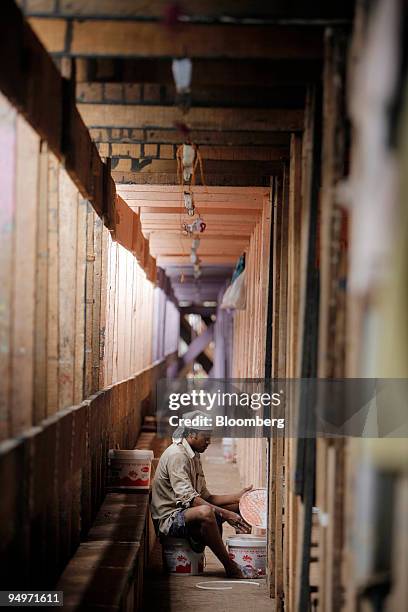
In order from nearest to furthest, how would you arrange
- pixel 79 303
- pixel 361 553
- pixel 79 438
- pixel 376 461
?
pixel 376 461, pixel 361 553, pixel 79 438, pixel 79 303

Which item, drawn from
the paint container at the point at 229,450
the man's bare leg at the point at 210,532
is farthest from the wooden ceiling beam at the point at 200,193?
the paint container at the point at 229,450

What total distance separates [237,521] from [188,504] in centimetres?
72

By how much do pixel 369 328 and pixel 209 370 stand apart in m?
30.4

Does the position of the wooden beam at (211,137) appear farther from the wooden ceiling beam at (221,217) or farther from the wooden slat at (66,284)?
the wooden ceiling beam at (221,217)

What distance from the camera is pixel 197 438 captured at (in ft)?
29.7

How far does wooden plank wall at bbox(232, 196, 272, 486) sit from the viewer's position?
9.56 metres

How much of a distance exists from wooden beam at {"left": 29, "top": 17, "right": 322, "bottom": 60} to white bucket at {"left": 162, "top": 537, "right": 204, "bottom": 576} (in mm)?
5513

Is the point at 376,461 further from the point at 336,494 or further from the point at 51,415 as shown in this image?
the point at 51,415

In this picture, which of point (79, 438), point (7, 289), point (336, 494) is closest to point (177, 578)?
point (79, 438)

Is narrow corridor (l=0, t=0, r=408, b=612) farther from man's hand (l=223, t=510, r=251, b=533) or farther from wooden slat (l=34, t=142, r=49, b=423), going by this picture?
man's hand (l=223, t=510, r=251, b=533)

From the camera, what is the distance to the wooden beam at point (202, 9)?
4.58 metres

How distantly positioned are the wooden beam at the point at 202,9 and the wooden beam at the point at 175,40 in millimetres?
291

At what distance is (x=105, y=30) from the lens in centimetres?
509

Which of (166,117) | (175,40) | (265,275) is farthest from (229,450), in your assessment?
(175,40)
